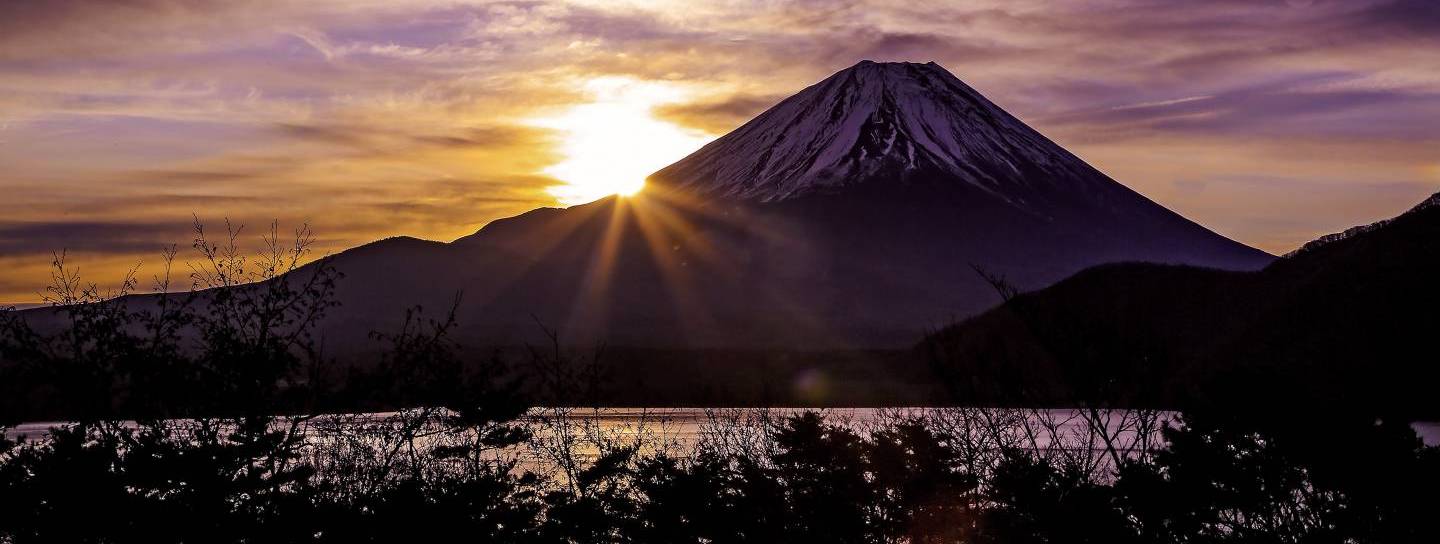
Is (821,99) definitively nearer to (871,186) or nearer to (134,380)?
(871,186)

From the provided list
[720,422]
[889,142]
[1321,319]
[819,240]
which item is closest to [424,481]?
[720,422]

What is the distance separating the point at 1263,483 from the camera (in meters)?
15.4

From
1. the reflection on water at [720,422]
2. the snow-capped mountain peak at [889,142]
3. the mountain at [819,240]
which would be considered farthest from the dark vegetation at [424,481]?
the snow-capped mountain peak at [889,142]

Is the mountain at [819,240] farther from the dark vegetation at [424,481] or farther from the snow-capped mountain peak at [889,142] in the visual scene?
the dark vegetation at [424,481]

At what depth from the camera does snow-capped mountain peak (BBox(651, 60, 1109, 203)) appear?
17962cm

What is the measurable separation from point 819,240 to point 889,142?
991 inches

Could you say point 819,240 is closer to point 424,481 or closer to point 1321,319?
point 1321,319

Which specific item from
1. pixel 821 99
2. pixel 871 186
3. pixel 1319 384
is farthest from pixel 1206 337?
pixel 821 99

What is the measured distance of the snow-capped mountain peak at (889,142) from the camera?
589 ft

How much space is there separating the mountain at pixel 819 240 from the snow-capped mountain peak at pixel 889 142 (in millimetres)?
299

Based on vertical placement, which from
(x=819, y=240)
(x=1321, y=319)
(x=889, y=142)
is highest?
(x=889, y=142)

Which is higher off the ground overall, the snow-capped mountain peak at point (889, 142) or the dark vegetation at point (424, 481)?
the snow-capped mountain peak at point (889, 142)

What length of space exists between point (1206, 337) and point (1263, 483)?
6957 cm

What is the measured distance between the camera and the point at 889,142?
184 m
